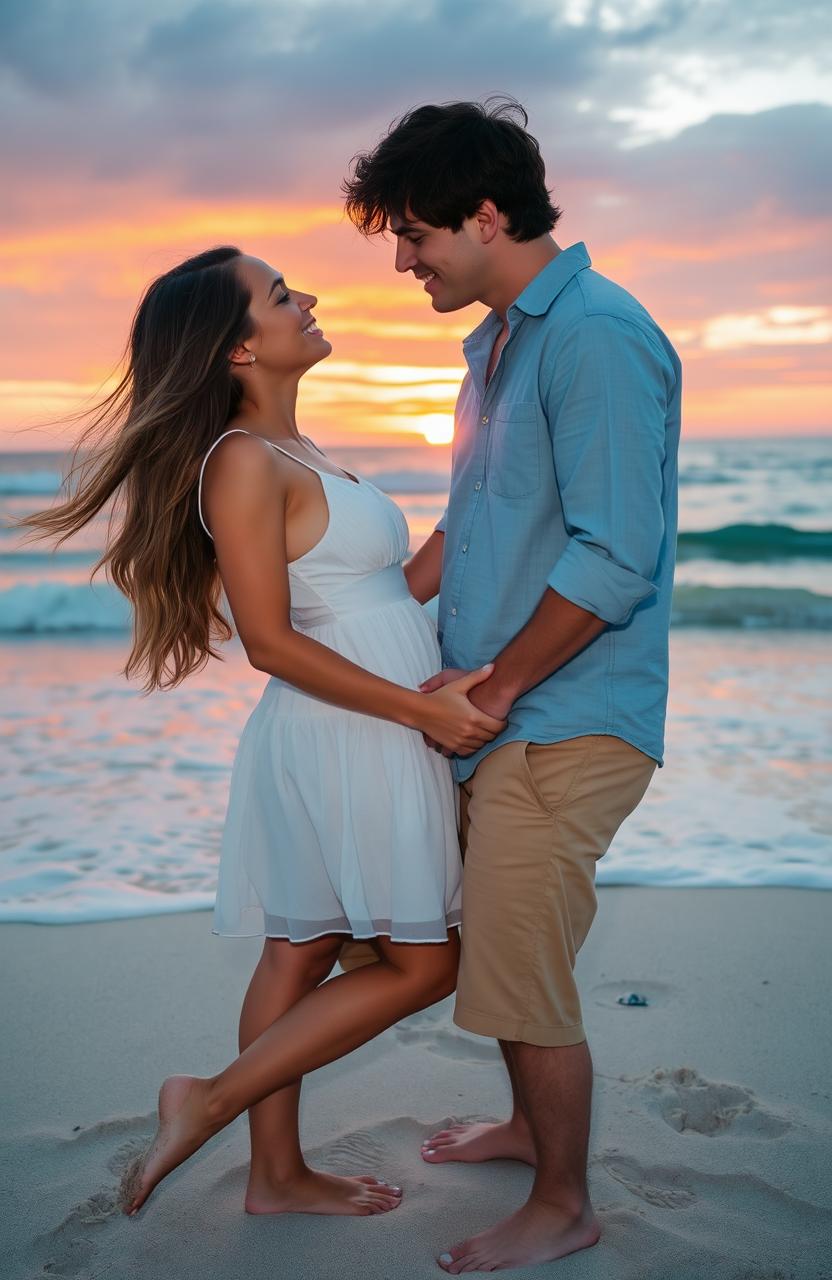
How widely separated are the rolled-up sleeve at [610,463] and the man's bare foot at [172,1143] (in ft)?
4.50

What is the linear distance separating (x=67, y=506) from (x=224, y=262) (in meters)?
0.67

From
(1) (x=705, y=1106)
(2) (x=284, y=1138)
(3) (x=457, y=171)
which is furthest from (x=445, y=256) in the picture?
(1) (x=705, y=1106)

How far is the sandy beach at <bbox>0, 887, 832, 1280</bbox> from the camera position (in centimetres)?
236

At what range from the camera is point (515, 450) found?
225 centimetres

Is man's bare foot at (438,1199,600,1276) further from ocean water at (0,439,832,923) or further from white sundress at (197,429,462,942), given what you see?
ocean water at (0,439,832,923)

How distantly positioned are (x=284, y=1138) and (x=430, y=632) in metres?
1.18

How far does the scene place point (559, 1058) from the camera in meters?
2.33

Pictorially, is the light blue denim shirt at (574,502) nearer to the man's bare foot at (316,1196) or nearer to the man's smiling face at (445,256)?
the man's smiling face at (445,256)

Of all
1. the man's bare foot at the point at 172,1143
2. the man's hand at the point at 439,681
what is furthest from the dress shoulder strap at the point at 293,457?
the man's bare foot at the point at 172,1143

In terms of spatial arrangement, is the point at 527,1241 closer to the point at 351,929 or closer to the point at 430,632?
the point at 351,929

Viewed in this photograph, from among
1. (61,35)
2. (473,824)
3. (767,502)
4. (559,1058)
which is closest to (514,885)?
(473,824)

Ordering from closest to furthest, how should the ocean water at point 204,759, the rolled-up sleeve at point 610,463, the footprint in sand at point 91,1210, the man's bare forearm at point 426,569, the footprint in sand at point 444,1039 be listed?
the rolled-up sleeve at point 610,463, the footprint in sand at point 91,1210, the man's bare forearm at point 426,569, the footprint in sand at point 444,1039, the ocean water at point 204,759

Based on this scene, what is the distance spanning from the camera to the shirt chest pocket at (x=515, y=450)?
7.30ft

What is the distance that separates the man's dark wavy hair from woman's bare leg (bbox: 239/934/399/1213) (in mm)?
1604
